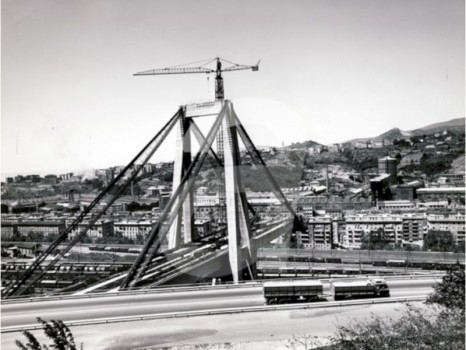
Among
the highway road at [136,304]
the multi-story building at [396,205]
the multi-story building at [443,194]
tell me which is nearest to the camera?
the highway road at [136,304]

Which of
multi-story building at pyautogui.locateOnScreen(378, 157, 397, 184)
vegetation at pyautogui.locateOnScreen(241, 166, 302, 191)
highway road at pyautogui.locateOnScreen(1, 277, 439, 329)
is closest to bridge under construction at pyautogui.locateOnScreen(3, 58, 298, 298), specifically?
highway road at pyautogui.locateOnScreen(1, 277, 439, 329)

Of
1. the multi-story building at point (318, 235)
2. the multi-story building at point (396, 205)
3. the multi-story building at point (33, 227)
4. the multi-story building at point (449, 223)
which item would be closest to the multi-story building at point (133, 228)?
the multi-story building at point (33, 227)

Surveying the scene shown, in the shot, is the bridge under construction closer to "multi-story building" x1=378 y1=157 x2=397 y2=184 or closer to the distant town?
the distant town

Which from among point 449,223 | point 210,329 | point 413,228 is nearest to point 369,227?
point 413,228

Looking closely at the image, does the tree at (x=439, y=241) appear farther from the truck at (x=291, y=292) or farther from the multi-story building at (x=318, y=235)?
the truck at (x=291, y=292)

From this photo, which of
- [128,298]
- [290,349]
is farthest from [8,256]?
[290,349]

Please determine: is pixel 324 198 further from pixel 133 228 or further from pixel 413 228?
pixel 133 228

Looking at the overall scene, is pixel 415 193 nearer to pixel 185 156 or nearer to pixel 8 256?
pixel 185 156
